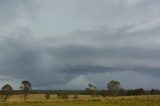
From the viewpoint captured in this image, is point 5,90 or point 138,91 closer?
point 5,90

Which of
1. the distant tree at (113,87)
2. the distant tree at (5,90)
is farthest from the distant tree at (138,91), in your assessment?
the distant tree at (5,90)

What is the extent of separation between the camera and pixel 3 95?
148 m

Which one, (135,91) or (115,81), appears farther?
(135,91)

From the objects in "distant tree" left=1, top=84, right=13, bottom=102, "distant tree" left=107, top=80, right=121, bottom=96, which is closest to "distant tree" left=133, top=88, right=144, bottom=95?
"distant tree" left=107, top=80, right=121, bottom=96

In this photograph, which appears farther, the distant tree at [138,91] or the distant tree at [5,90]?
the distant tree at [138,91]

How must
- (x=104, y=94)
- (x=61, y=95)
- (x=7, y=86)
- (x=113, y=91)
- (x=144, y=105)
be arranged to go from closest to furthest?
(x=144, y=105)
(x=7, y=86)
(x=61, y=95)
(x=113, y=91)
(x=104, y=94)

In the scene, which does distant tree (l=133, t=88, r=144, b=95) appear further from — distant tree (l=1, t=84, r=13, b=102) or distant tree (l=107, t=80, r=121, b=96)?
distant tree (l=1, t=84, r=13, b=102)

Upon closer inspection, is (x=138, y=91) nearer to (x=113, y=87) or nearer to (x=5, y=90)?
(x=113, y=87)

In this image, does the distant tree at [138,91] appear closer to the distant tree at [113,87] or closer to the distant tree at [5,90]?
the distant tree at [113,87]

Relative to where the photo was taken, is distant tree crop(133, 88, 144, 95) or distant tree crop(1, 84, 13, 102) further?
distant tree crop(133, 88, 144, 95)

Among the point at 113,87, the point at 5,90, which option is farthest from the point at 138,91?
the point at 5,90

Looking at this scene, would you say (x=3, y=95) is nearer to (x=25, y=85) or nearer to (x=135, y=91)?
(x=25, y=85)

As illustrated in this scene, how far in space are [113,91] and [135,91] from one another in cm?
2781

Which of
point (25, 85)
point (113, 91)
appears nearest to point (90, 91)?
point (113, 91)
